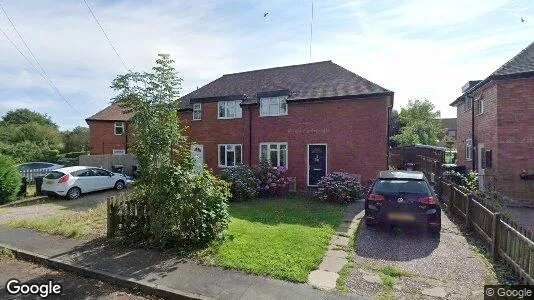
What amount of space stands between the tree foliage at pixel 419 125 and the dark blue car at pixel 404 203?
30508 mm

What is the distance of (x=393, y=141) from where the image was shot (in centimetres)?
3672

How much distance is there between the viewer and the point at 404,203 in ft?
23.1

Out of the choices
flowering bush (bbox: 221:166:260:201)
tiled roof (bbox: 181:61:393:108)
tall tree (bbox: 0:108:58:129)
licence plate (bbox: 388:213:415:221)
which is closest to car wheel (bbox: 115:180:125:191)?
tiled roof (bbox: 181:61:393:108)

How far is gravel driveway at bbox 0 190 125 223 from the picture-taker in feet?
33.3

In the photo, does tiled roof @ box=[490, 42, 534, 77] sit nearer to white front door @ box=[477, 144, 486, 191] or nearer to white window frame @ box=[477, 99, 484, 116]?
white window frame @ box=[477, 99, 484, 116]

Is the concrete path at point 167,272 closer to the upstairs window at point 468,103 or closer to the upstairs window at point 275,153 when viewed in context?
the upstairs window at point 275,153

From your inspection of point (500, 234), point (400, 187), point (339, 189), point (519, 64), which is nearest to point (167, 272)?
point (400, 187)

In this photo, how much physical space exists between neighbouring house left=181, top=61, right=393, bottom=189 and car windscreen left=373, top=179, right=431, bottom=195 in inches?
233

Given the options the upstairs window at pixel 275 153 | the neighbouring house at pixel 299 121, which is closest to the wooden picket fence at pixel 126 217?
the neighbouring house at pixel 299 121

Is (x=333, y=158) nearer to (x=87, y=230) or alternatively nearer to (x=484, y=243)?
(x=484, y=243)

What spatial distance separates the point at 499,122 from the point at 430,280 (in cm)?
938

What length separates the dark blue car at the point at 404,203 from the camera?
6953 mm

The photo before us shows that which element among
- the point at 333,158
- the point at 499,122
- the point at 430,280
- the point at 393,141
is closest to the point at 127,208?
the point at 430,280

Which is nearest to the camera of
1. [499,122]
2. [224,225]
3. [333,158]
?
[224,225]
